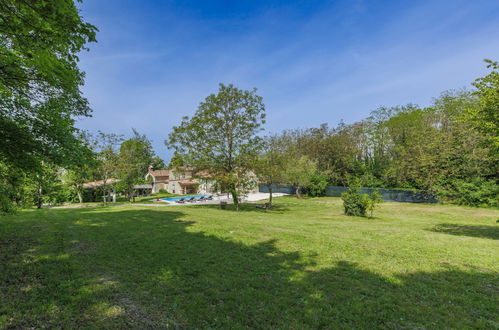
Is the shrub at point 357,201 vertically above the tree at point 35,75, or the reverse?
the tree at point 35,75

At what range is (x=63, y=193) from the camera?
36781mm

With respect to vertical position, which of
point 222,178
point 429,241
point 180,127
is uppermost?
point 180,127

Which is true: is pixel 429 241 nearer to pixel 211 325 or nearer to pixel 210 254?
pixel 210 254

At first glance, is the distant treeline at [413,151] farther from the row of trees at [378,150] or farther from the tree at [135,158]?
the tree at [135,158]

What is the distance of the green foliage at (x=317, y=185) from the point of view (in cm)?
4284

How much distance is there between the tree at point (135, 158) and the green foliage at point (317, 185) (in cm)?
3127

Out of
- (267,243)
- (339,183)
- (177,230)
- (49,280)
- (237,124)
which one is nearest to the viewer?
(49,280)

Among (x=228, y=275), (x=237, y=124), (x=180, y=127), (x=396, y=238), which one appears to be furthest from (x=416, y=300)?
(x=180, y=127)

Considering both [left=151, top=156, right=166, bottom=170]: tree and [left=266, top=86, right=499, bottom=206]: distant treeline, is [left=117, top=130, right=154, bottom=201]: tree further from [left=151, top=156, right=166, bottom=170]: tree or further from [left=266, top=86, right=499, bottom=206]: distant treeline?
[left=266, top=86, right=499, bottom=206]: distant treeline

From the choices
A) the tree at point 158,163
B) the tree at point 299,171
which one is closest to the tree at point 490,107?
the tree at point 299,171

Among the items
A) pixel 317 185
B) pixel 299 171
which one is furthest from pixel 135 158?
pixel 317 185

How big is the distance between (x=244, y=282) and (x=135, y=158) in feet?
156

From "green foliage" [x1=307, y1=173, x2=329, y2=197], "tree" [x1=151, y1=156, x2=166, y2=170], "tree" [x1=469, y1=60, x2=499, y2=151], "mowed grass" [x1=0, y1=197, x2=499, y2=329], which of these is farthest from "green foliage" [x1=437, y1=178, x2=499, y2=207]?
"tree" [x1=151, y1=156, x2=166, y2=170]

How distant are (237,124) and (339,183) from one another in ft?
110
